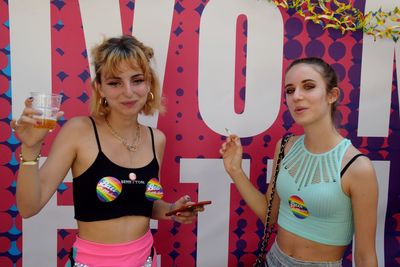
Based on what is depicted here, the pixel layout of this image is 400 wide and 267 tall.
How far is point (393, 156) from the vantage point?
259 centimetres

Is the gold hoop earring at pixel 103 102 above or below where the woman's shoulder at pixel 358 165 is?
above

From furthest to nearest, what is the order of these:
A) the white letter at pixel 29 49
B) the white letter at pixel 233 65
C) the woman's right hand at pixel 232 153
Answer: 1. the white letter at pixel 233 65
2. the white letter at pixel 29 49
3. the woman's right hand at pixel 232 153

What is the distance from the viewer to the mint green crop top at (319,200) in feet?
5.79

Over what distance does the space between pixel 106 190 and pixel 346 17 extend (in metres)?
1.76

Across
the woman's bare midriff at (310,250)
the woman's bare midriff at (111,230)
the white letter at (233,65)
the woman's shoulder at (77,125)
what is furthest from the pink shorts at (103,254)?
the white letter at (233,65)

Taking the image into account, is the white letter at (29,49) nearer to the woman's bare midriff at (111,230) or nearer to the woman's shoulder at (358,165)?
the woman's bare midriff at (111,230)

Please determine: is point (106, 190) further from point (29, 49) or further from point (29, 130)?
point (29, 49)

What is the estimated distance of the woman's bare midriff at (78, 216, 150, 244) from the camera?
1.79 m

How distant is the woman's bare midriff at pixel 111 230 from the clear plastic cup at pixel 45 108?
53 cm

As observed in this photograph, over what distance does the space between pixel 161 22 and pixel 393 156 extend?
173 centimetres

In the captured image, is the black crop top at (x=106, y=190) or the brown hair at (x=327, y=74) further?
the brown hair at (x=327, y=74)

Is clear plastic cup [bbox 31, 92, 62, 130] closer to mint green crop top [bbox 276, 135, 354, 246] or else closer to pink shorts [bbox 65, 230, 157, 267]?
pink shorts [bbox 65, 230, 157, 267]

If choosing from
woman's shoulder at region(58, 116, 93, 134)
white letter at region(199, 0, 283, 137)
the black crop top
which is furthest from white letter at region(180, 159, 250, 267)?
woman's shoulder at region(58, 116, 93, 134)

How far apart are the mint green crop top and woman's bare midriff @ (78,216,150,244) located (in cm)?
75
